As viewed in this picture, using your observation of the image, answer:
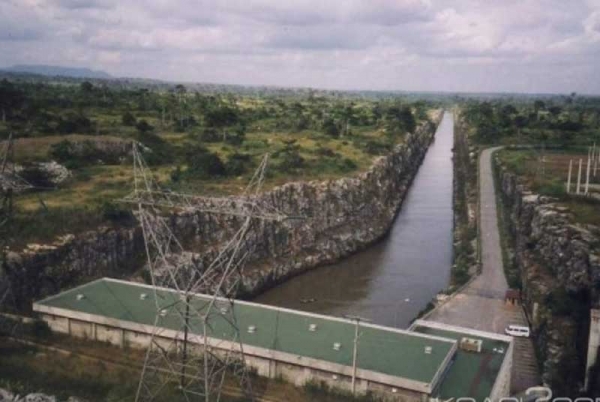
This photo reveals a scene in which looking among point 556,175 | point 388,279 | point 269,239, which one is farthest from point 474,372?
point 556,175

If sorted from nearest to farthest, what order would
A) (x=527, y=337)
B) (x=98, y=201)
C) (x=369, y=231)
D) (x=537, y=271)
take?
(x=527, y=337) → (x=537, y=271) → (x=98, y=201) → (x=369, y=231)

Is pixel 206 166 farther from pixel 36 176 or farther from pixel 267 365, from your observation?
pixel 267 365

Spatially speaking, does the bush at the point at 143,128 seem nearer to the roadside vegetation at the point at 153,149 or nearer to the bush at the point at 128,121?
the roadside vegetation at the point at 153,149

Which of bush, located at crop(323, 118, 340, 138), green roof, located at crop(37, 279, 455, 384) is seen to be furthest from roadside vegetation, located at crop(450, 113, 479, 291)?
bush, located at crop(323, 118, 340, 138)

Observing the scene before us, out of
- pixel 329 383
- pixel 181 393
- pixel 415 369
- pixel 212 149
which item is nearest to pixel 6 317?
pixel 181 393

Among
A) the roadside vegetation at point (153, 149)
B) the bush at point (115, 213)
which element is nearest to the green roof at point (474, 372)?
the roadside vegetation at point (153, 149)

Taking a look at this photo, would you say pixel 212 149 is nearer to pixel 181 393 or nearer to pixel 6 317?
pixel 6 317
